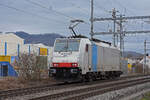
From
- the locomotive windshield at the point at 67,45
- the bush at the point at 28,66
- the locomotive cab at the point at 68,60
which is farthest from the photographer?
the bush at the point at 28,66

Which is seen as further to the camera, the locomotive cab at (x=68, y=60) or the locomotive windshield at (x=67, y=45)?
the locomotive windshield at (x=67, y=45)

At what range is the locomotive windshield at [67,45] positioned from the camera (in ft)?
68.8

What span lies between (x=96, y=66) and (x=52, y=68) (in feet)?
14.0

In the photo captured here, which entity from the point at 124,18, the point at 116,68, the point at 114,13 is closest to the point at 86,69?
the point at 116,68

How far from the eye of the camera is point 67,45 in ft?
69.8

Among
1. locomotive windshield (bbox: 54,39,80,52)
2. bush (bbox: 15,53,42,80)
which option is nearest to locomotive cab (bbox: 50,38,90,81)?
locomotive windshield (bbox: 54,39,80,52)

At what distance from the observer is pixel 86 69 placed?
2122 centimetres

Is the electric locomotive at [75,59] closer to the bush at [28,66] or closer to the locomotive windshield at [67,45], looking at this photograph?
the locomotive windshield at [67,45]

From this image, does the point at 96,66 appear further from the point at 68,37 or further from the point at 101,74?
the point at 68,37

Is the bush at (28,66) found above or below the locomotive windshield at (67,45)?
below

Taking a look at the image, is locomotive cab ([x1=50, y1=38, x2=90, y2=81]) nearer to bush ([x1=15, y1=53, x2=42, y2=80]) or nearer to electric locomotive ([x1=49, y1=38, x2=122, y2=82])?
electric locomotive ([x1=49, y1=38, x2=122, y2=82])

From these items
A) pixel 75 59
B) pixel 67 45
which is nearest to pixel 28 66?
pixel 67 45

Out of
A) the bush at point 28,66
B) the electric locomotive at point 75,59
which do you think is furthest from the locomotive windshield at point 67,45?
the bush at point 28,66

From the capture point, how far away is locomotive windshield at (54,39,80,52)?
2098 cm
